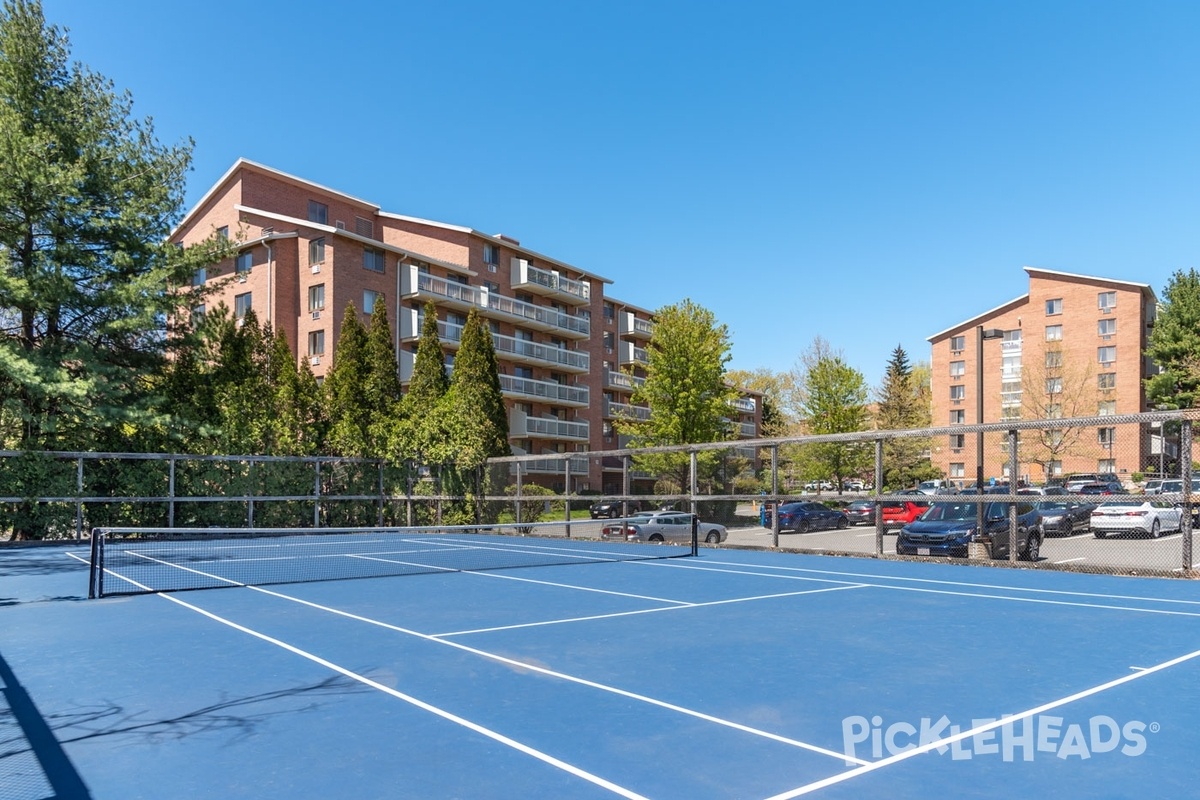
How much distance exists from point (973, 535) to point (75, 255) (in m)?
25.7

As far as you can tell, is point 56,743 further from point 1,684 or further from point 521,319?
point 521,319

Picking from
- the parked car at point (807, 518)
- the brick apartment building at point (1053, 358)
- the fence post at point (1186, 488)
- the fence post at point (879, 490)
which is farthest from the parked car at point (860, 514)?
the brick apartment building at point (1053, 358)

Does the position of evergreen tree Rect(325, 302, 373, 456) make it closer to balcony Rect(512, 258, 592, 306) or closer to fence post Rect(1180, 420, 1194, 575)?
balcony Rect(512, 258, 592, 306)

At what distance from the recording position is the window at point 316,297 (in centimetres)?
4547

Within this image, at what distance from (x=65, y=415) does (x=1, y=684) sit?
21403mm

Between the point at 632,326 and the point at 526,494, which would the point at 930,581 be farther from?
the point at 632,326

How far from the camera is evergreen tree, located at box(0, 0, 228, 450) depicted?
24.3m

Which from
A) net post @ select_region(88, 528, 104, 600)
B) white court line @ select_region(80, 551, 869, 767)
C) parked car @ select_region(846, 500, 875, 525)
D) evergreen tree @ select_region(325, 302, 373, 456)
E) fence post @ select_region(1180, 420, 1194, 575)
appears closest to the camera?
white court line @ select_region(80, 551, 869, 767)

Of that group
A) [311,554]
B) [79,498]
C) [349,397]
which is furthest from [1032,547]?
[79,498]

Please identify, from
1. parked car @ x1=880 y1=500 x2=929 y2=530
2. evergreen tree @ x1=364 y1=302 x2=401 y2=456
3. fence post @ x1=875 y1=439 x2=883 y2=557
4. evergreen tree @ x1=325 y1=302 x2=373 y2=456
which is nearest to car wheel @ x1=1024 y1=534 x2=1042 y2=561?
fence post @ x1=875 y1=439 x2=883 y2=557

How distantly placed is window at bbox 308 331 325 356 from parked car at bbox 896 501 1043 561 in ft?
113

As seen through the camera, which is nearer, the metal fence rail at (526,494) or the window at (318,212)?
the metal fence rail at (526,494)

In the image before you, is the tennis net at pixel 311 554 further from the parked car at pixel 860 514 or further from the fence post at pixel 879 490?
the parked car at pixel 860 514

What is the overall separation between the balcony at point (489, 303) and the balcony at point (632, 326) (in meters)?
7.48
